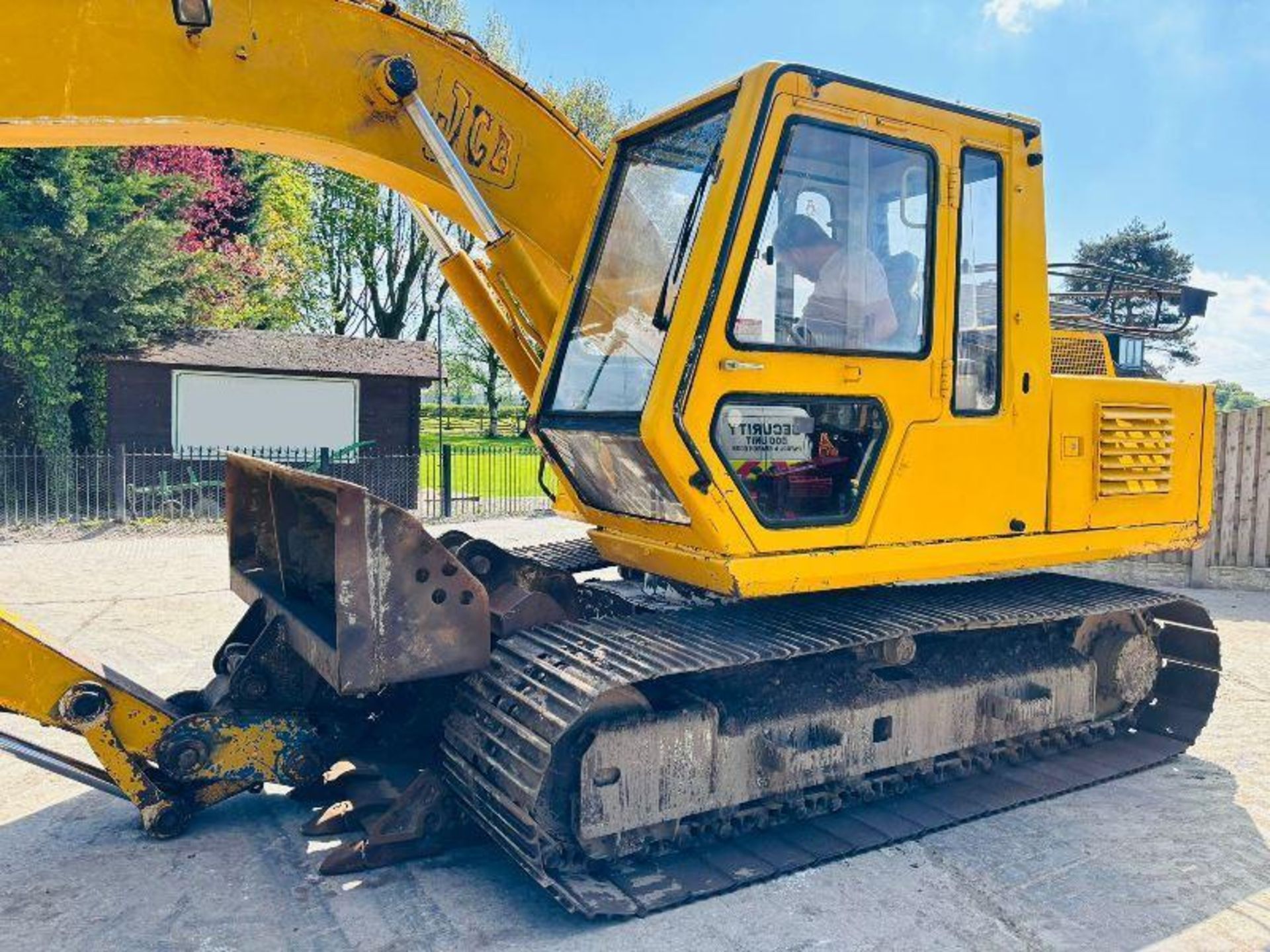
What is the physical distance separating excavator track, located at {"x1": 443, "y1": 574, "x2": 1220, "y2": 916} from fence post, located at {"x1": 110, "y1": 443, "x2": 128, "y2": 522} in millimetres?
12672

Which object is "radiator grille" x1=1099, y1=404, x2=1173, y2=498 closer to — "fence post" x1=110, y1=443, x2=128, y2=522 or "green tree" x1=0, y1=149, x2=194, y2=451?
"fence post" x1=110, y1=443, x2=128, y2=522

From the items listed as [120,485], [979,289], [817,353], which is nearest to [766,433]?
[817,353]

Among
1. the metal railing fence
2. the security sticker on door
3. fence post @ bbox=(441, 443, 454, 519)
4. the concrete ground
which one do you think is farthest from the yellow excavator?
fence post @ bbox=(441, 443, 454, 519)

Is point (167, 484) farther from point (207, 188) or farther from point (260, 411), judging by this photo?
point (207, 188)

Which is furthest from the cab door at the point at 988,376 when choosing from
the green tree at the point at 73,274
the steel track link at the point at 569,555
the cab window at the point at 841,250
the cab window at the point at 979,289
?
the green tree at the point at 73,274

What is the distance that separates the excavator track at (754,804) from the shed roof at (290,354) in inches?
590

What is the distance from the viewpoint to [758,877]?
12.4 ft

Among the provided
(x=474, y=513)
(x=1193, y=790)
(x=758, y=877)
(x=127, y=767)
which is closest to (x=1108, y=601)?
(x=1193, y=790)

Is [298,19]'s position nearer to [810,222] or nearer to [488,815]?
[810,222]

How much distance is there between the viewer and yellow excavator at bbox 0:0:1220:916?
12.0ft

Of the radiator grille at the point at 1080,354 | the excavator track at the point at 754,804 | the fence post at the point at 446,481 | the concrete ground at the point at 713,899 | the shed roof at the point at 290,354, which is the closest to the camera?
the concrete ground at the point at 713,899

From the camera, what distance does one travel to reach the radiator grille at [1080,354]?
5066 mm

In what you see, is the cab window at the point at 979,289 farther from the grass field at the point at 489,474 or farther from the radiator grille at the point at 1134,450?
the grass field at the point at 489,474

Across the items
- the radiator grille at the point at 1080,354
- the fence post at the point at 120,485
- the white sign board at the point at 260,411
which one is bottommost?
the fence post at the point at 120,485
